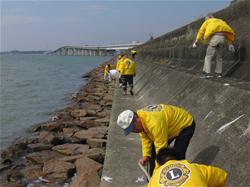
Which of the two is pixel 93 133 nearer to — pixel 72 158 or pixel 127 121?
pixel 72 158

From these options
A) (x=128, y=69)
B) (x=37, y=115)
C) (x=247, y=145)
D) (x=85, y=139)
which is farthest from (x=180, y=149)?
(x=37, y=115)

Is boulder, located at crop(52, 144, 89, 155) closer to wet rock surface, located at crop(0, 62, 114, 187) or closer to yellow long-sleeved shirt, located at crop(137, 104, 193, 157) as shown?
wet rock surface, located at crop(0, 62, 114, 187)

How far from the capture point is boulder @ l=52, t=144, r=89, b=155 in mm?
9109

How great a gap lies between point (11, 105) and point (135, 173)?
60.0 ft

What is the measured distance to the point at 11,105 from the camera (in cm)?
2317

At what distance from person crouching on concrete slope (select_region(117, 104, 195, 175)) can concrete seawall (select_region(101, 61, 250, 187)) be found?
0.53m

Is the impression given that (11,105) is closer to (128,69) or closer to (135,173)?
(128,69)

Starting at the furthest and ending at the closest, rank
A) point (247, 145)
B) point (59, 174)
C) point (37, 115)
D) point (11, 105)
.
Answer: point (11, 105)
point (37, 115)
point (59, 174)
point (247, 145)

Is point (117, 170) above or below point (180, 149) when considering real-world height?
below

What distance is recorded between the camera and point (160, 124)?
15.1ft

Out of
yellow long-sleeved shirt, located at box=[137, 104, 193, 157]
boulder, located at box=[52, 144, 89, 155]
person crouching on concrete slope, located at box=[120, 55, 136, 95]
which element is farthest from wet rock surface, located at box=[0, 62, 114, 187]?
yellow long-sleeved shirt, located at box=[137, 104, 193, 157]

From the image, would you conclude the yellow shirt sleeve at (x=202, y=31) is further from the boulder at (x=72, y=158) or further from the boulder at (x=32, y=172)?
the boulder at (x=32, y=172)

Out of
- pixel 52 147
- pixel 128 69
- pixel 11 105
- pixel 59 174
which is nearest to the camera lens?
pixel 59 174

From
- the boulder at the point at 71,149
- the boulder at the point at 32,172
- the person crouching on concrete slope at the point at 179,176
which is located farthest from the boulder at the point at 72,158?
the person crouching on concrete slope at the point at 179,176
